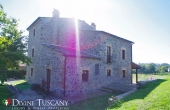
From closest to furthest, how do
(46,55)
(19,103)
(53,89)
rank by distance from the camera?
(19,103) → (53,89) → (46,55)

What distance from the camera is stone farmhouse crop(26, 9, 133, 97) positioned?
1306 cm

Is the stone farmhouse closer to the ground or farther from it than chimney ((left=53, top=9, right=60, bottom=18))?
closer to the ground

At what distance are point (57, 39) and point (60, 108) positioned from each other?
939 centimetres

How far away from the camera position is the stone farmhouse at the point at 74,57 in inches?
514

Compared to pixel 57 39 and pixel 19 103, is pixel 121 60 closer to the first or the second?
pixel 57 39

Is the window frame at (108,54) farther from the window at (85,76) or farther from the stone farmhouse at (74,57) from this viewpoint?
the window at (85,76)

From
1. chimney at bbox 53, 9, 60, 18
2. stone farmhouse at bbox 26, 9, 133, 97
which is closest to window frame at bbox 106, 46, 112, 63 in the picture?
stone farmhouse at bbox 26, 9, 133, 97

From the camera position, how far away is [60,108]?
32.8 ft

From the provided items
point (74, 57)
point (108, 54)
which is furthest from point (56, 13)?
point (108, 54)

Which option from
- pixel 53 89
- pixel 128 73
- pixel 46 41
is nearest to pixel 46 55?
pixel 46 41

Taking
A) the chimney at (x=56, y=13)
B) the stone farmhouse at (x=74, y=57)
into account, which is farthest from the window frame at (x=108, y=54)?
the chimney at (x=56, y=13)

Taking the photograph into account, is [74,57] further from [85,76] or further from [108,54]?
[108,54]

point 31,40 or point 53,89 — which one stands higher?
point 31,40

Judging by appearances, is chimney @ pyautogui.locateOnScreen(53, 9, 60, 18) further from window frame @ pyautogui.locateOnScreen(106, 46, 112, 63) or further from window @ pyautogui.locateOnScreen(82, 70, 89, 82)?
window @ pyautogui.locateOnScreen(82, 70, 89, 82)
